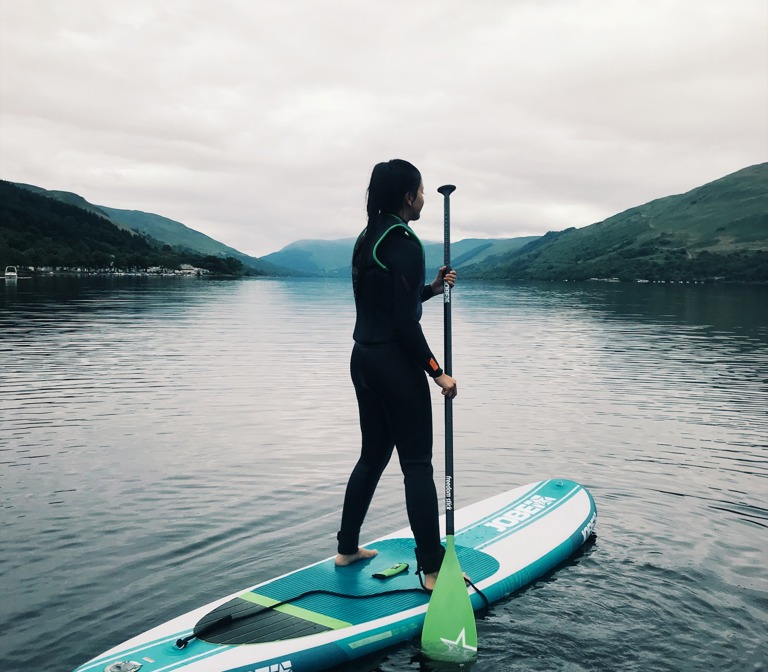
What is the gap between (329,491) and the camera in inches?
→ 413

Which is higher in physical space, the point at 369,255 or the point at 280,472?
the point at 369,255

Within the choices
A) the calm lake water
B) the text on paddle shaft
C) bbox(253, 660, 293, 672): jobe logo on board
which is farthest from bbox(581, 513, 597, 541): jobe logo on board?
bbox(253, 660, 293, 672): jobe logo on board

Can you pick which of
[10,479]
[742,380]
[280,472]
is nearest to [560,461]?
[280,472]

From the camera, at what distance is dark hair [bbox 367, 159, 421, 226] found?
6.20 metres

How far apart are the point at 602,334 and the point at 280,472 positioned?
31809 mm

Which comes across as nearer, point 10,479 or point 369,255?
point 369,255

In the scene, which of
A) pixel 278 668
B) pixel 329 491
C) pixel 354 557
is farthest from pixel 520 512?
pixel 278 668

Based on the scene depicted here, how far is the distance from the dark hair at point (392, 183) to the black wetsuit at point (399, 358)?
Answer: 139mm

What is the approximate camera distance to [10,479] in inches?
425

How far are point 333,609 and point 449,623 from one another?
939 millimetres

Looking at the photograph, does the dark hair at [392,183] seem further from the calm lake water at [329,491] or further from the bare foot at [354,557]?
the calm lake water at [329,491]

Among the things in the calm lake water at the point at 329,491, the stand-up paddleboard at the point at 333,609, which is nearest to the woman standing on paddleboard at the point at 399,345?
the stand-up paddleboard at the point at 333,609

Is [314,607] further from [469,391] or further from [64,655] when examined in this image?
[469,391]

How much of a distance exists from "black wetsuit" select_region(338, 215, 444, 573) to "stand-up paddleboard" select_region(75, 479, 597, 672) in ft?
1.87
